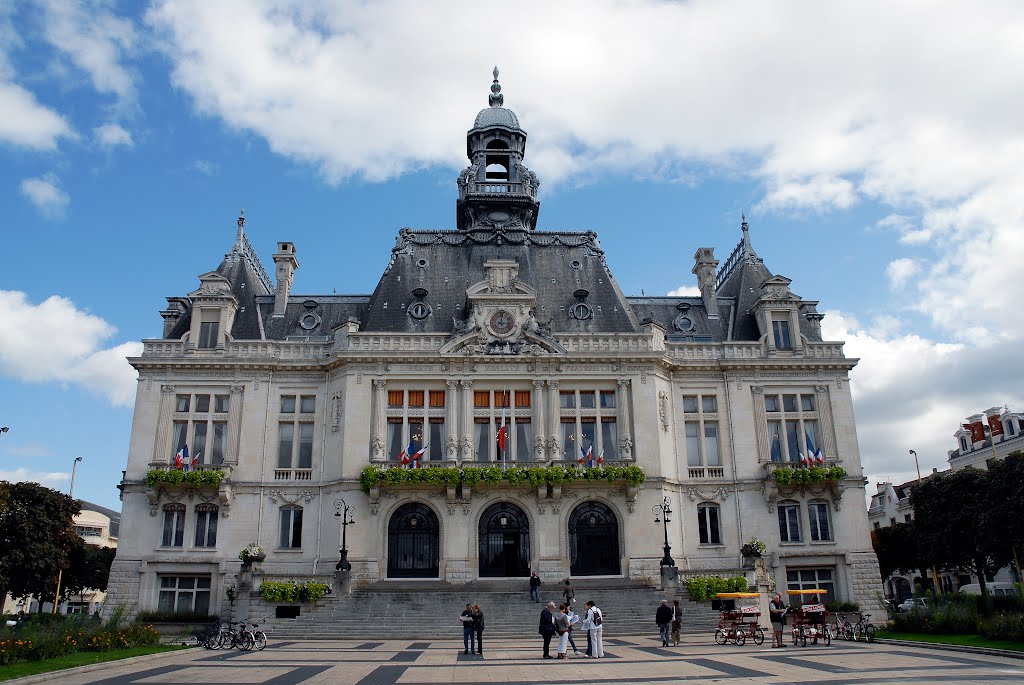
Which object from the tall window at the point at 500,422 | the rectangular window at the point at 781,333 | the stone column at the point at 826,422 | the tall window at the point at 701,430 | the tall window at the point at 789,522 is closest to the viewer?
the tall window at the point at 500,422

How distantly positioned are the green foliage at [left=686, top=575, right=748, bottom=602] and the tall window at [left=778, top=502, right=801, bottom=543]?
8.07 meters

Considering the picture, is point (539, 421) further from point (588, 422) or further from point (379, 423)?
point (379, 423)

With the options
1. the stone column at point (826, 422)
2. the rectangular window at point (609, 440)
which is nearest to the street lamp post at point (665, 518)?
the rectangular window at point (609, 440)

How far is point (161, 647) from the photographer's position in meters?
29.3

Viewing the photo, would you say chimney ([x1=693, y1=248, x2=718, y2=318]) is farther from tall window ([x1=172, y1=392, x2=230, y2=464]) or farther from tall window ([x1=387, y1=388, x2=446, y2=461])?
tall window ([x1=172, y1=392, x2=230, y2=464])

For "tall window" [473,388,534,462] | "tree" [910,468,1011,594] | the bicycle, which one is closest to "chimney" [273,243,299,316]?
"tall window" [473,388,534,462]

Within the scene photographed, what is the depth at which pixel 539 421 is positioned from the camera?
146ft

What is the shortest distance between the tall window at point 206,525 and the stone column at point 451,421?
1362cm

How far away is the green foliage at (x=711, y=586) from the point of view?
38188mm

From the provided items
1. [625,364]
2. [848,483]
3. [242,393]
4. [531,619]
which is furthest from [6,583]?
[848,483]

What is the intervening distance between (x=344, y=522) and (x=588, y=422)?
1471 centimetres

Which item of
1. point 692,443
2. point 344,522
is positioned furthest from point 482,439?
point 692,443

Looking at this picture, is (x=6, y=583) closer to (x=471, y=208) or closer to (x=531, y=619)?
(x=531, y=619)

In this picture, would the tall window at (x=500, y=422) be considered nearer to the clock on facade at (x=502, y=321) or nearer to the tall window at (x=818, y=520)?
the clock on facade at (x=502, y=321)
